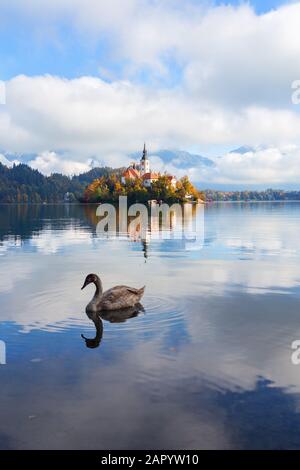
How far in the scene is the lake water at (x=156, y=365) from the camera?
10.9m

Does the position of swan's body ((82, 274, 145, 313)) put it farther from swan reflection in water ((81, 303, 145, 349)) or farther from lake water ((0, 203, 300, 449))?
lake water ((0, 203, 300, 449))

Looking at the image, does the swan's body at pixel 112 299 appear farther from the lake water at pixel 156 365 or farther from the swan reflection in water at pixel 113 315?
the lake water at pixel 156 365

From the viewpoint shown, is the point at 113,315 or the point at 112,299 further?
the point at 112,299

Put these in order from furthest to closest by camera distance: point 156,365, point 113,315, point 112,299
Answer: point 112,299, point 113,315, point 156,365

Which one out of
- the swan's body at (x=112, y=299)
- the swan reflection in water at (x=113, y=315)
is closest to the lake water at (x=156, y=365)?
the swan reflection in water at (x=113, y=315)

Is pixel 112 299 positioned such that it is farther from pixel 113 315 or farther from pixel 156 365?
pixel 156 365

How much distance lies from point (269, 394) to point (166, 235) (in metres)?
48.7

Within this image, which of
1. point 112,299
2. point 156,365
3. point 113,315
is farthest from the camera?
point 112,299

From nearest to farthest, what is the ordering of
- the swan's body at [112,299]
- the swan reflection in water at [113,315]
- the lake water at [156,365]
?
the lake water at [156,365]
the swan reflection in water at [113,315]
the swan's body at [112,299]

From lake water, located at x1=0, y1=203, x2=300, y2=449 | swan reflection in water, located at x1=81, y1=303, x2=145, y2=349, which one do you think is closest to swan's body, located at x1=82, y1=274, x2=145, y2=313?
swan reflection in water, located at x1=81, y1=303, x2=145, y2=349

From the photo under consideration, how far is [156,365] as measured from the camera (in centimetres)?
1487

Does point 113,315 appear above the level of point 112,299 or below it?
below

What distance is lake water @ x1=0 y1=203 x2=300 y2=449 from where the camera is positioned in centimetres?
1095

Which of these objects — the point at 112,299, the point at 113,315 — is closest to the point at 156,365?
the point at 113,315
